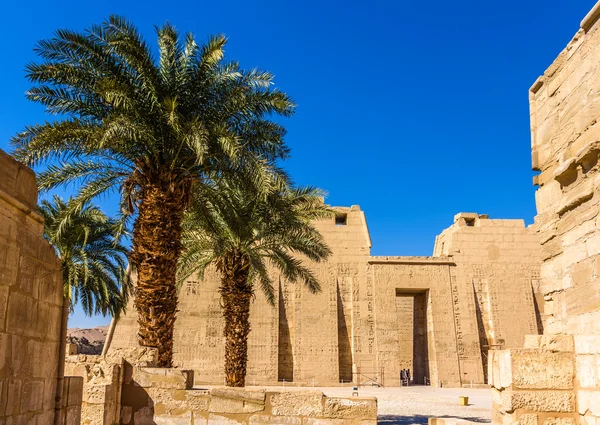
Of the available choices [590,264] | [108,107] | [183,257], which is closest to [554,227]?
[590,264]

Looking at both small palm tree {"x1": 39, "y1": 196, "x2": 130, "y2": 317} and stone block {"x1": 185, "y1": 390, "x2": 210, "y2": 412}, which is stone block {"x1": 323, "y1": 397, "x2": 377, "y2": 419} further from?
small palm tree {"x1": 39, "y1": 196, "x2": 130, "y2": 317}

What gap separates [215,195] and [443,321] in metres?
14.3

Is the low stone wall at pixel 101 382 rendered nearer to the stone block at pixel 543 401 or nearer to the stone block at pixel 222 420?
the stone block at pixel 222 420

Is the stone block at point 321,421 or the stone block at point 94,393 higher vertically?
the stone block at point 94,393

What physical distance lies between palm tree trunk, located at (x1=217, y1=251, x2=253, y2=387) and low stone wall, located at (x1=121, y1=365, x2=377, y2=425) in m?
5.31

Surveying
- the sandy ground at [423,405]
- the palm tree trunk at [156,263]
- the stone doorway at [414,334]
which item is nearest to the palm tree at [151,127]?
the palm tree trunk at [156,263]

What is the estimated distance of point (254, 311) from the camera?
21.7 metres

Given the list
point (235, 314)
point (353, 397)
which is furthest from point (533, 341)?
point (235, 314)

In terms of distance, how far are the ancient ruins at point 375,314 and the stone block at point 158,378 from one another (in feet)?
46.2

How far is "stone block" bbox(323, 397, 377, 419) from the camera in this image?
6.78m

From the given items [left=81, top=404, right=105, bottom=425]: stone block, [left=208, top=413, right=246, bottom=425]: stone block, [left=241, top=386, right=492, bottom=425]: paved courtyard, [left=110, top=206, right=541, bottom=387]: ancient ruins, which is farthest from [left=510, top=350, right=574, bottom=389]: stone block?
[left=110, top=206, right=541, bottom=387]: ancient ruins

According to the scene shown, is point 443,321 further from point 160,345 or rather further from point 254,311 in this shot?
point 160,345

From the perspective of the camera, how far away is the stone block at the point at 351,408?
22.2 ft

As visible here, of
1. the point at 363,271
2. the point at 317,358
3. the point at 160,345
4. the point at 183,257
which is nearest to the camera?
the point at 160,345
